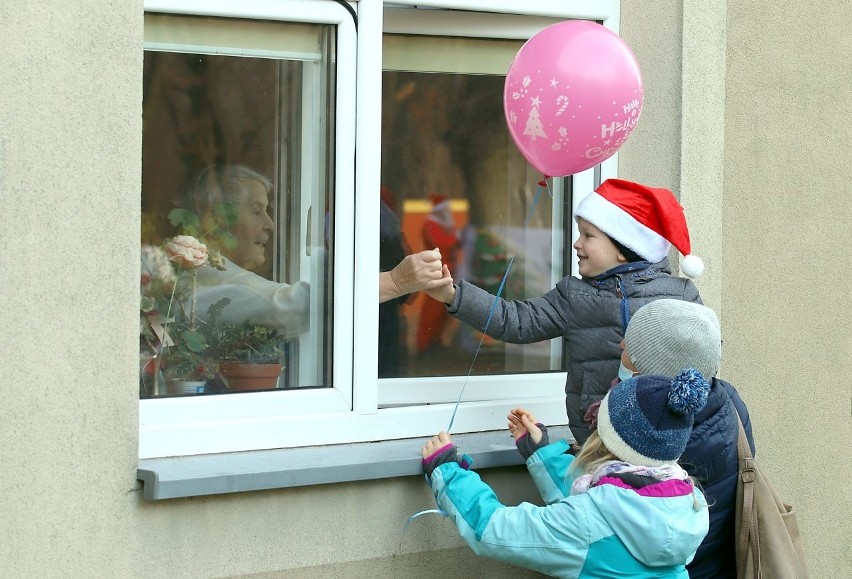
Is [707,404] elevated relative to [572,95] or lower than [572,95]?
lower

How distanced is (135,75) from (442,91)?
4.58 feet

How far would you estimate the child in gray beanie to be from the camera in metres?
2.81

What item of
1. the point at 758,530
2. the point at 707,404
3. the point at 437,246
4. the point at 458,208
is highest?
the point at 458,208

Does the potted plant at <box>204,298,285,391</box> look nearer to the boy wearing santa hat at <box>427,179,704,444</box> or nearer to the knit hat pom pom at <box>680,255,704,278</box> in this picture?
the boy wearing santa hat at <box>427,179,704,444</box>

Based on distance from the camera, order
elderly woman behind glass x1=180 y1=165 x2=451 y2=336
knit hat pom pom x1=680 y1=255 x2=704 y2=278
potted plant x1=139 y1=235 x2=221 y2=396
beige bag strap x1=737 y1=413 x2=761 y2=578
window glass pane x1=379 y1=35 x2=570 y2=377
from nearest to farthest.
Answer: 1. beige bag strap x1=737 y1=413 x2=761 y2=578
2. potted plant x1=139 y1=235 x2=221 y2=396
3. elderly woman behind glass x1=180 y1=165 x2=451 y2=336
4. knit hat pom pom x1=680 y1=255 x2=704 y2=278
5. window glass pane x1=379 y1=35 x2=570 y2=377

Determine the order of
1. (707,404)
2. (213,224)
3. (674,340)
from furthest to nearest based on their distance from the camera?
(213,224), (707,404), (674,340)

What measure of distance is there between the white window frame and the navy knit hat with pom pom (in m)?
0.84

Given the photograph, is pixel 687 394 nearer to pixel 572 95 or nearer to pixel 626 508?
pixel 626 508

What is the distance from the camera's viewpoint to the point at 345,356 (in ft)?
10.7

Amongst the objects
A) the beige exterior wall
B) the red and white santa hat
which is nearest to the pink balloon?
the red and white santa hat

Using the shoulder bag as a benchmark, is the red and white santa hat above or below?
above

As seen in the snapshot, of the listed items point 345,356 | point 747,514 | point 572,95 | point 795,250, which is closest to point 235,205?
point 345,356

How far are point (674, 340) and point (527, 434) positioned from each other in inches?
21.6

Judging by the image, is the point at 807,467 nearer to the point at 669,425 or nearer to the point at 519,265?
the point at 519,265
